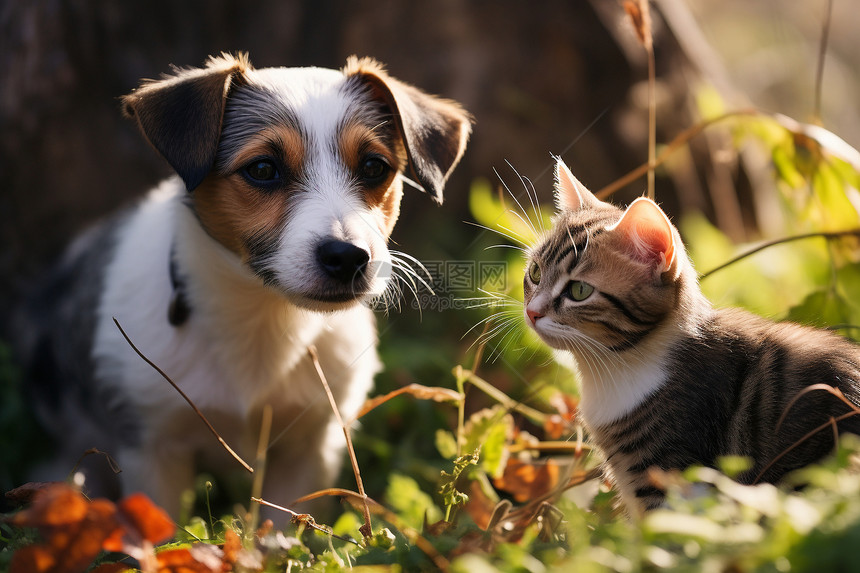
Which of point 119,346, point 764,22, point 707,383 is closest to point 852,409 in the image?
point 707,383

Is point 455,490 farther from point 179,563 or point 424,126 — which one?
point 424,126

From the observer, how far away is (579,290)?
7.75 feet

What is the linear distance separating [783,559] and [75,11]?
17.1 feet

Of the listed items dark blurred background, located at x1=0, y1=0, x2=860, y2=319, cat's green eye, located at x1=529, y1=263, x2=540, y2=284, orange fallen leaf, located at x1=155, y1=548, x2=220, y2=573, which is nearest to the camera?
orange fallen leaf, located at x1=155, y1=548, x2=220, y2=573

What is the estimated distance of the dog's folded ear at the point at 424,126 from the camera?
3.02 metres

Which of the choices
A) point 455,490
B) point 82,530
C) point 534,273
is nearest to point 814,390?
point 534,273

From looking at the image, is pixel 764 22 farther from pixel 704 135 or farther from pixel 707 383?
pixel 707 383

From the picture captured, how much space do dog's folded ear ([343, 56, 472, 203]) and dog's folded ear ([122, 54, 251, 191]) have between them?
678 mm

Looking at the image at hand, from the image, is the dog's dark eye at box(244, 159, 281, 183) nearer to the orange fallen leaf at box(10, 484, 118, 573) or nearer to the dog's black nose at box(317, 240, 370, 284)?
the dog's black nose at box(317, 240, 370, 284)

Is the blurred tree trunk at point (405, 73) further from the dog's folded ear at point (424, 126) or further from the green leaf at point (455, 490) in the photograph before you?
the green leaf at point (455, 490)

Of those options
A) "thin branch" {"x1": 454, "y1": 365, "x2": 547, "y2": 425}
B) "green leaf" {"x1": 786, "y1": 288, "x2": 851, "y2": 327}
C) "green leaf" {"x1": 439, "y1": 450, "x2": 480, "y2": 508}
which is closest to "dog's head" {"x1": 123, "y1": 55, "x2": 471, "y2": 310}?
"thin branch" {"x1": 454, "y1": 365, "x2": 547, "y2": 425}

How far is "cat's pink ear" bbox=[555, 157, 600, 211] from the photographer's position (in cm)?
266

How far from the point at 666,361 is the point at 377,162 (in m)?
1.54

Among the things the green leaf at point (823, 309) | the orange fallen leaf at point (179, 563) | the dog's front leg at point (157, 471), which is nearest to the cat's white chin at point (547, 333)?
the orange fallen leaf at point (179, 563)
